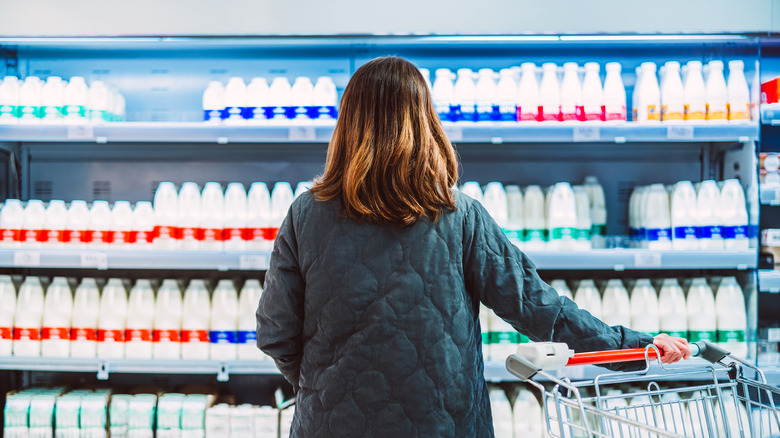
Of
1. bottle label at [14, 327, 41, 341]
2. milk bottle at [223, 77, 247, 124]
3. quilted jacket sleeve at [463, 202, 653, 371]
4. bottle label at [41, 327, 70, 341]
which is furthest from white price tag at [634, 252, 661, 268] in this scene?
bottle label at [14, 327, 41, 341]

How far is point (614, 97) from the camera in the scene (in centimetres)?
240

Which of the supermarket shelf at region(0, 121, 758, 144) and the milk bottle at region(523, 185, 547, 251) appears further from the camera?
the milk bottle at region(523, 185, 547, 251)

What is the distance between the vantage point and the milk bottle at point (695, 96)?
232cm

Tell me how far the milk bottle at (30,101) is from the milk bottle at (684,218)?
8.18ft

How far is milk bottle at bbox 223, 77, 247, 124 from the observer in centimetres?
237

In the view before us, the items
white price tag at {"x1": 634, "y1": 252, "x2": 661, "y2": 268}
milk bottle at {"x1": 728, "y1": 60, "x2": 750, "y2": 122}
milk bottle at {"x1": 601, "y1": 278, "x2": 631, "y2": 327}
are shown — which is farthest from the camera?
milk bottle at {"x1": 601, "y1": 278, "x2": 631, "y2": 327}

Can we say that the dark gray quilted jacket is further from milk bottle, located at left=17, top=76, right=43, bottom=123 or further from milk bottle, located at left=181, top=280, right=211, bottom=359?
milk bottle, located at left=17, top=76, right=43, bottom=123

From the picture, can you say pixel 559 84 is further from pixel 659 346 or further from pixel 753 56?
pixel 659 346

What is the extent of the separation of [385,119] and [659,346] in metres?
0.72

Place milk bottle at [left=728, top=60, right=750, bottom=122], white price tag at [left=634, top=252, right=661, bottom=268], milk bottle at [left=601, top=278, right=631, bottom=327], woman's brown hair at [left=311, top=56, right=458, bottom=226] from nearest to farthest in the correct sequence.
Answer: woman's brown hair at [left=311, top=56, right=458, bottom=226]
white price tag at [left=634, top=252, right=661, bottom=268]
milk bottle at [left=728, top=60, right=750, bottom=122]
milk bottle at [left=601, top=278, right=631, bottom=327]

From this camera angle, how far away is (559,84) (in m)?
2.53

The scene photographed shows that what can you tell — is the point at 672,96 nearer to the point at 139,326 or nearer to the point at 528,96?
the point at 528,96

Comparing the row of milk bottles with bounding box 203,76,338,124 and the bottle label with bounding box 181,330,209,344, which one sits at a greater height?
the row of milk bottles with bounding box 203,76,338,124

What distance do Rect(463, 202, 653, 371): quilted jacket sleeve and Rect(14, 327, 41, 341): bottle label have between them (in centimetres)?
189
